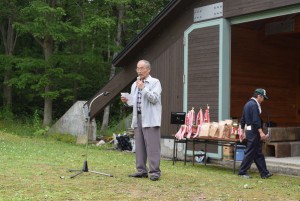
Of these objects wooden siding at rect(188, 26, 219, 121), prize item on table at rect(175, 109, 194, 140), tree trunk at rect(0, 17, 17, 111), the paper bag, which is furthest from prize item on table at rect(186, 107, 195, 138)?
tree trunk at rect(0, 17, 17, 111)

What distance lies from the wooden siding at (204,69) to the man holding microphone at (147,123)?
11.3 ft

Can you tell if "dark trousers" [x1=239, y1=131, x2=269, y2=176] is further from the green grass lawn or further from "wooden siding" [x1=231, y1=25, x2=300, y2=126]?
"wooden siding" [x1=231, y1=25, x2=300, y2=126]

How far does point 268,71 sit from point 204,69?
2966mm

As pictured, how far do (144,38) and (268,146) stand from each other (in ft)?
14.0

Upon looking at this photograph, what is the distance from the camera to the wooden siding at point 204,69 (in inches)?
393

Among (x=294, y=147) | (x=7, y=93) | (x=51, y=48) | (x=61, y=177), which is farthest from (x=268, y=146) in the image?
(x=7, y=93)

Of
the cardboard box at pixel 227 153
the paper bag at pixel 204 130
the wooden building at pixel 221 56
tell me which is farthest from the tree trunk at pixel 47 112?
the paper bag at pixel 204 130

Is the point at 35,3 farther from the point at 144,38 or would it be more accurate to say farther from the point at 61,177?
the point at 61,177

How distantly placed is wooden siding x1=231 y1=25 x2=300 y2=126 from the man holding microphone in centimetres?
537

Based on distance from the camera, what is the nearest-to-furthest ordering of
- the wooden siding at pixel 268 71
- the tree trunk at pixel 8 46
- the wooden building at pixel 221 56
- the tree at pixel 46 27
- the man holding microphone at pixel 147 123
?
1. the man holding microphone at pixel 147 123
2. the wooden building at pixel 221 56
3. the wooden siding at pixel 268 71
4. the tree at pixel 46 27
5. the tree trunk at pixel 8 46

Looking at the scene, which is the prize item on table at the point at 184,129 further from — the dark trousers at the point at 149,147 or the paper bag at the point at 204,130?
the dark trousers at the point at 149,147

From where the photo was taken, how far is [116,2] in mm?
18000

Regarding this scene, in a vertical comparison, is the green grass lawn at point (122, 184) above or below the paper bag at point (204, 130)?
below

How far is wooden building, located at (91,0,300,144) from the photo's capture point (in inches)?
386
